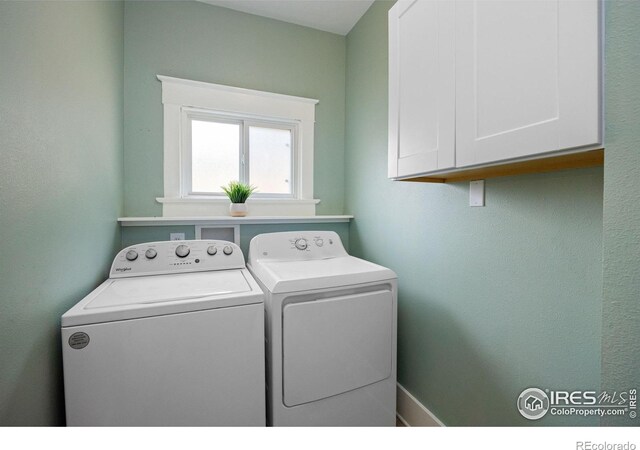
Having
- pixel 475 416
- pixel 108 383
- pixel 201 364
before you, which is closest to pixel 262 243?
pixel 201 364

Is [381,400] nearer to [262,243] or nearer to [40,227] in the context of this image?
[262,243]

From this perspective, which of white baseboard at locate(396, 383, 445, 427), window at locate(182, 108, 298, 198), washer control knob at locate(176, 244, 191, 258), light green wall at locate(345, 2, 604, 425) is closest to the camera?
light green wall at locate(345, 2, 604, 425)

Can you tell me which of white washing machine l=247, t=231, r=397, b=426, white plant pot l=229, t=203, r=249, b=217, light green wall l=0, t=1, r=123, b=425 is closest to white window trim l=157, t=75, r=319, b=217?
white plant pot l=229, t=203, r=249, b=217

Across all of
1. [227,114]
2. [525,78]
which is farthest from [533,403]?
[227,114]

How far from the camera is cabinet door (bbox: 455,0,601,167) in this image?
657 mm

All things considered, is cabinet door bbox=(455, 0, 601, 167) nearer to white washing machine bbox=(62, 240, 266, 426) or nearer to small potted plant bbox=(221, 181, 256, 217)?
white washing machine bbox=(62, 240, 266, 426)

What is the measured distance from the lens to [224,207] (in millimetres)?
2061

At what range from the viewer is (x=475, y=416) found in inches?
50.1

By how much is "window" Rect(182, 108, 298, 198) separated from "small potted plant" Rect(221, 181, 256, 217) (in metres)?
0.17

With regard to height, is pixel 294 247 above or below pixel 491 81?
below

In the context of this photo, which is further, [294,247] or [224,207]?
[224,207]

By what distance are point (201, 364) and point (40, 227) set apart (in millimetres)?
720

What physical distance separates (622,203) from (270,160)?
6.58 feet

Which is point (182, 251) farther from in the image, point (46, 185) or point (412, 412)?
point (412, 412)
